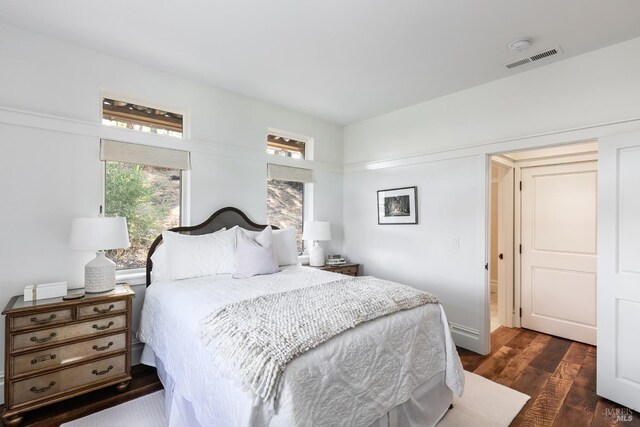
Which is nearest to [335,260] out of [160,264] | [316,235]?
[316,235]

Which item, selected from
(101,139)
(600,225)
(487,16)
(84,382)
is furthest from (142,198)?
(600,225)

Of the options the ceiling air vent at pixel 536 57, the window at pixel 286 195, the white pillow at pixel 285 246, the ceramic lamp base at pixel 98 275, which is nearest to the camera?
the ceramic lamp base at pixel 98 275

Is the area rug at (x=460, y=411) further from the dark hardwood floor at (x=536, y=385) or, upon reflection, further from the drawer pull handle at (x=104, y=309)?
the drawer pull handle at (x=104, y=309)

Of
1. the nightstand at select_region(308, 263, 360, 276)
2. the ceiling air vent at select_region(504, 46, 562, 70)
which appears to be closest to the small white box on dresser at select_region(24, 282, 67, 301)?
the nightstand at select_region(308, 263, 360, 276)

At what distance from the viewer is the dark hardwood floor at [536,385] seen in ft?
→ 6.90

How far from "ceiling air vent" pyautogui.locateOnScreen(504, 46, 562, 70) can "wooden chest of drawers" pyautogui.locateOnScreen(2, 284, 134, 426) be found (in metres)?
3.78

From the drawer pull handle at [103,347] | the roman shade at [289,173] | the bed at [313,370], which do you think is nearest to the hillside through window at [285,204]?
the roman shade at [289,173]

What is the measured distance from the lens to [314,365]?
134cm

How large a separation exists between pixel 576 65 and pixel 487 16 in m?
1.15

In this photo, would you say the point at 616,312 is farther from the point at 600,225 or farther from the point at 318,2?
the point at 318,2

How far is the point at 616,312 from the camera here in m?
2.30

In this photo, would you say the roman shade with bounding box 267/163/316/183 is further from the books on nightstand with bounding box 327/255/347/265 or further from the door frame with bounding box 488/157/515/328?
the door frame with bounding box 488/157/515/328

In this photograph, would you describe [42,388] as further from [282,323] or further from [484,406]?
[484,406]

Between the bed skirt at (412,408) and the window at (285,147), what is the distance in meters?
2.70
